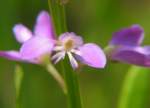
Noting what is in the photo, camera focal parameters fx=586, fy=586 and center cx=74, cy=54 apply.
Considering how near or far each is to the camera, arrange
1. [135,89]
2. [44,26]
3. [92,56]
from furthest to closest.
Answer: [135,89], [44,26], [92,56]

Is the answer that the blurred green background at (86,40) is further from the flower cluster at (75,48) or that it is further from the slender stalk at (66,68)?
the slender stalk at (66,68)

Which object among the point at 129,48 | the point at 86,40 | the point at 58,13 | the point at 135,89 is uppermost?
the point at 58,13

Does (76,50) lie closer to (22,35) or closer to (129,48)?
(129,48)

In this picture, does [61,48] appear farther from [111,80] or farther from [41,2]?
[41,2]

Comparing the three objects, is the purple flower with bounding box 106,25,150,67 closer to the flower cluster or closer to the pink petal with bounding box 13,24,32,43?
the flower cluster

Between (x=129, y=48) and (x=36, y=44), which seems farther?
(x=129, y=48)

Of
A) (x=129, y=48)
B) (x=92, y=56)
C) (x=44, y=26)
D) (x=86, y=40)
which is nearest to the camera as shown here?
(x=92, y=56)

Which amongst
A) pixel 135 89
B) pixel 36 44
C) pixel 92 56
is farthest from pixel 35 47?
pixel 135 89

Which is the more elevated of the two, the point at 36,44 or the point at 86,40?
the point at 36,44
